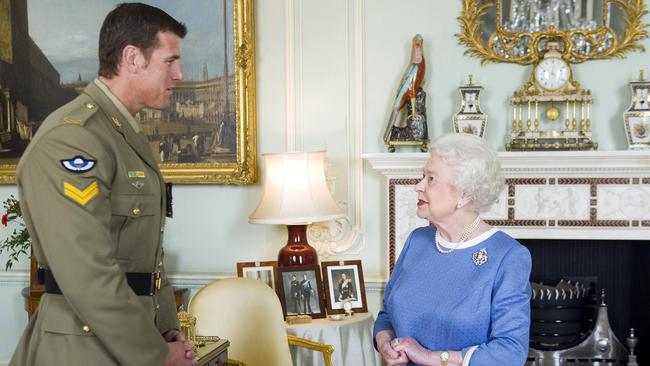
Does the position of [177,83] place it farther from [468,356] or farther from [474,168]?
[468,356]

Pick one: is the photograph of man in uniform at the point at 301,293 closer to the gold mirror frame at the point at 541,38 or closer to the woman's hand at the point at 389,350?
the woman's hand at the point at 389,350

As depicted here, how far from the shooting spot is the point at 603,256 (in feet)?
14.5

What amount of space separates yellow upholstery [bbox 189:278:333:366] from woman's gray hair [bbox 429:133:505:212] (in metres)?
1.29

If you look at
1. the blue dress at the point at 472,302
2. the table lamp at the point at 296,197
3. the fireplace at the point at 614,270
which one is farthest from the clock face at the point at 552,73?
the blue dress at the point at 472,302

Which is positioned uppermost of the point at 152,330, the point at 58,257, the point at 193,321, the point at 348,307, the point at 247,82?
the point at 247,82

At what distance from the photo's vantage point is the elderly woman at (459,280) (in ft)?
7.14

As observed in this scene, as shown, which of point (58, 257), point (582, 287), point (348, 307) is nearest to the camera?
point (58, 257)

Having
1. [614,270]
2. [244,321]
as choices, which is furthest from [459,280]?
[614,270]

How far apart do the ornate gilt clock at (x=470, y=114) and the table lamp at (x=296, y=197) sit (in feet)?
2.69

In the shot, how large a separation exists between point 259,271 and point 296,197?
0.47 metres

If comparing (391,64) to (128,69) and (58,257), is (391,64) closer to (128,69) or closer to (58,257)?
(128,69)

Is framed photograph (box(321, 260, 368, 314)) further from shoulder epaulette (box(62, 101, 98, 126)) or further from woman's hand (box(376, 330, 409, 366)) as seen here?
shoulder epaulette (box(62, 101, 98, 126))

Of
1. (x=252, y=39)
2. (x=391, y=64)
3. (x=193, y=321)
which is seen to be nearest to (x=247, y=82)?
(x=252, y=39)

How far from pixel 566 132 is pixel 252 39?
194 centimetres
